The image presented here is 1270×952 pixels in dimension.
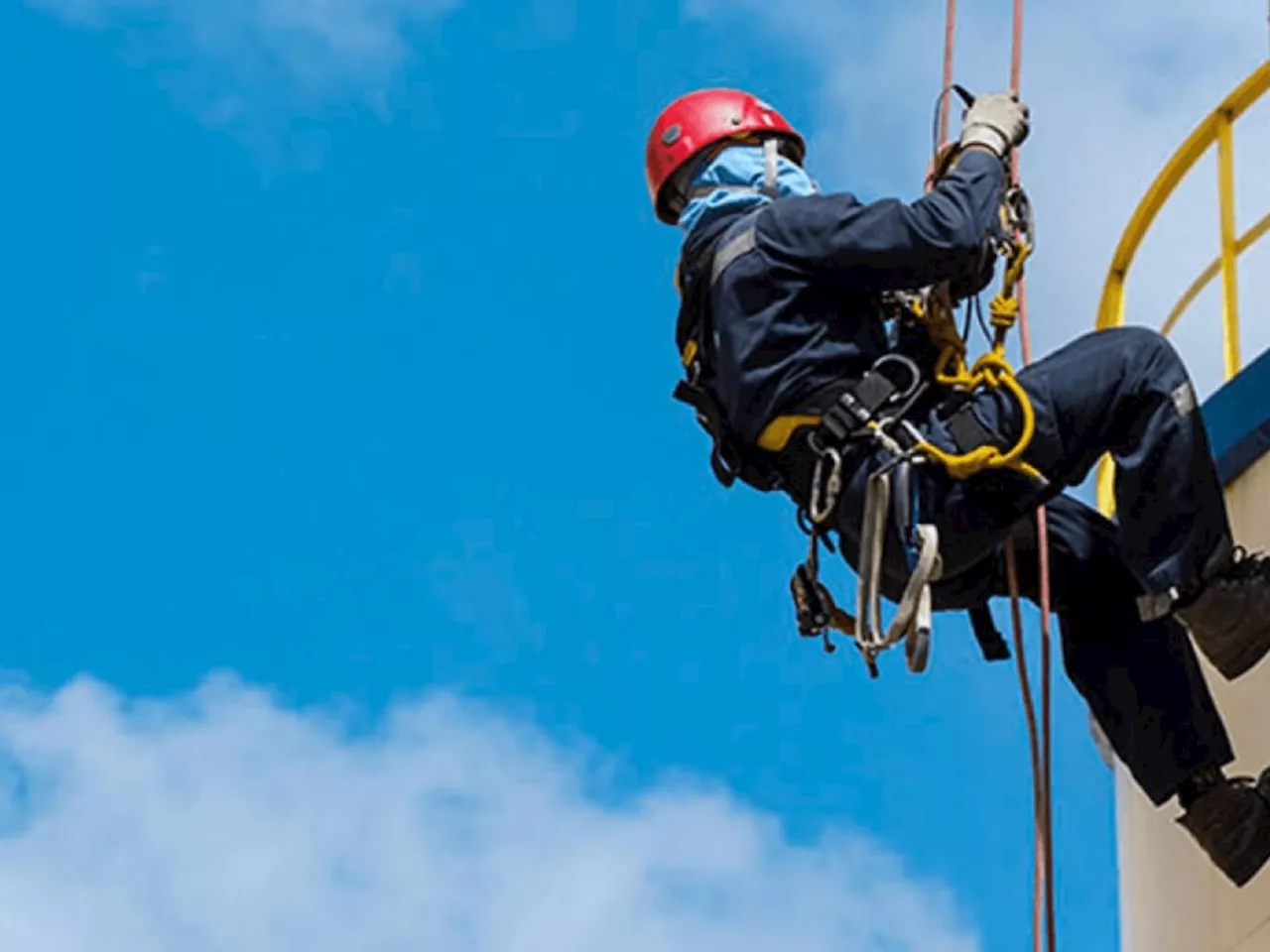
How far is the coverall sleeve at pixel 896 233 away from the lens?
222 inches

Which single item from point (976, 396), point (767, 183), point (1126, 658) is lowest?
point (1126, 658)

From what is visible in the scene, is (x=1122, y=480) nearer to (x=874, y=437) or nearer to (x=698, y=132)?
(x=874, y=437)

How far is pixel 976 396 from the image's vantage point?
5789 mm

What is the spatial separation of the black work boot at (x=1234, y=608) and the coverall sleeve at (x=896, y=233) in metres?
0.89

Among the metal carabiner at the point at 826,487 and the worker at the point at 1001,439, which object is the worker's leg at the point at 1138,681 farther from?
the metal carabiner at the point at 826,487

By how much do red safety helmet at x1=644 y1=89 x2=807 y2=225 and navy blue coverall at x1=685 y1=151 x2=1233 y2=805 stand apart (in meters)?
0.42

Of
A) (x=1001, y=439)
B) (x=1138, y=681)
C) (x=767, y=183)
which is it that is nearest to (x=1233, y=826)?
(x=1138, y=681)

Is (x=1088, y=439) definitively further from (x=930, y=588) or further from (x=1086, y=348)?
(x=930, y=588)

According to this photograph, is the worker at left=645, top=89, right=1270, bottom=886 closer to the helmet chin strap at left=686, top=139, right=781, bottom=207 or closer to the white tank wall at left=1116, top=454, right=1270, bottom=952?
the helmet chin strap at left=686, top=139, right=781, bottom=207

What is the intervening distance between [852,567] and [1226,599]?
85 centimetres

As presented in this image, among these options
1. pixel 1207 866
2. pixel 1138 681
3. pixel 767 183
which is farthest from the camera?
pixel 1207 866

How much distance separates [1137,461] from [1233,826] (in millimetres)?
941

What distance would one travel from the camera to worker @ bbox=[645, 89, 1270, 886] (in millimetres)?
5680

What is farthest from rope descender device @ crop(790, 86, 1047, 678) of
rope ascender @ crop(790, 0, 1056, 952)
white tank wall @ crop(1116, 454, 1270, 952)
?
white tank wall @ crop(1116, 454, 1270, 952)
